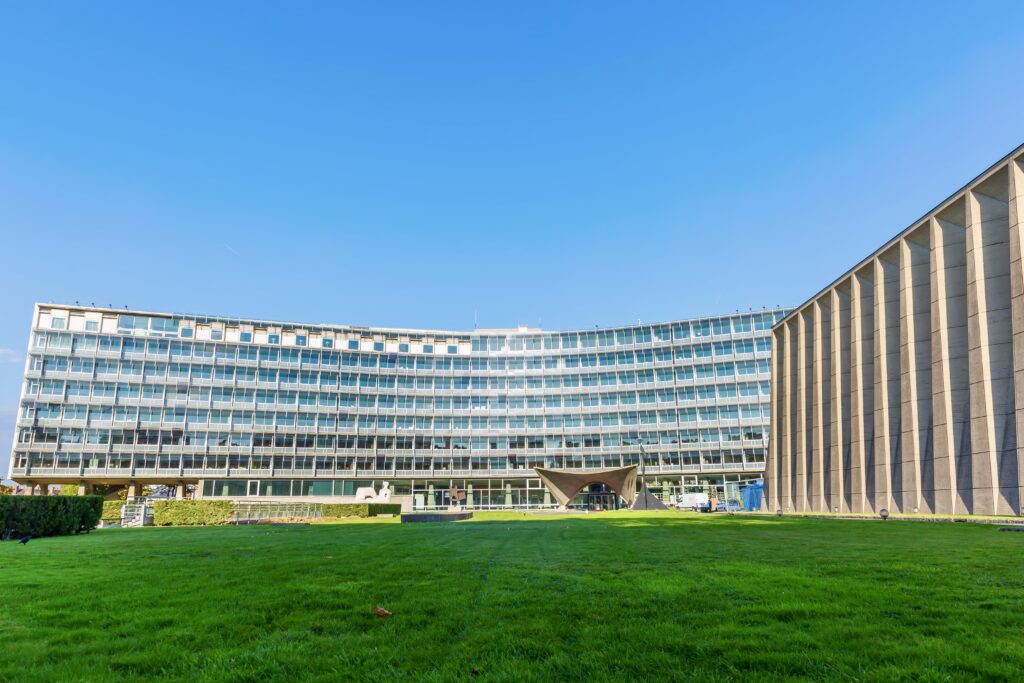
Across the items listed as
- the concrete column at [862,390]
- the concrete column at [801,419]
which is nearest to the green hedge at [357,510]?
the concrete column at [801,419]

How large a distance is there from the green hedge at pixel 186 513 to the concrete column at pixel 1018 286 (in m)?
47.5

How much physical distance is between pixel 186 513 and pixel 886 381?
160 feet

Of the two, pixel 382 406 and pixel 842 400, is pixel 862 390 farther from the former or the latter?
pixel 382 406

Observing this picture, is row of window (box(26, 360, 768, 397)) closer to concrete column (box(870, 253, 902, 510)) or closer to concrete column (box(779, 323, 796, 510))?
concrete column (box(779, 323, 796, 510))

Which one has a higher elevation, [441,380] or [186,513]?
[441,380]

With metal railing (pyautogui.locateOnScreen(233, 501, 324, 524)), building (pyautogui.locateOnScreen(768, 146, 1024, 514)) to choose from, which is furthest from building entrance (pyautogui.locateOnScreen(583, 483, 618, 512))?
metal railing (pyautogui.locateOnScreen(233, 501, 324, 524))

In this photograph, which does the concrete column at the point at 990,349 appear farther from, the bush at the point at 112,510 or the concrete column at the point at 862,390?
the bush at the point at 112,510

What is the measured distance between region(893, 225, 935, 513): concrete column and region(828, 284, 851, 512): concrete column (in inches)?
282

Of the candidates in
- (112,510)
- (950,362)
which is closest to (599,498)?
(950,362)

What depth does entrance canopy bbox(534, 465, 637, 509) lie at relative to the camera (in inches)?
3132

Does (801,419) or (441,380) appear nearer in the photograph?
(801,419)

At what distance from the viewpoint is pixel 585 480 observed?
8188 centimetres

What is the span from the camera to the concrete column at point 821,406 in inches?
2148

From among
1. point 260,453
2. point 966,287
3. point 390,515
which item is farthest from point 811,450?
point 260,453
